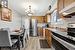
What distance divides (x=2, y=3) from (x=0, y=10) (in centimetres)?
69

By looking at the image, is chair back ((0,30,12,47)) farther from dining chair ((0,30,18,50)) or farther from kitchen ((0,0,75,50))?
kitchen ((0,0,75,50))

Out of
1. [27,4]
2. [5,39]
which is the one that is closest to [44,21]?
[27,4]

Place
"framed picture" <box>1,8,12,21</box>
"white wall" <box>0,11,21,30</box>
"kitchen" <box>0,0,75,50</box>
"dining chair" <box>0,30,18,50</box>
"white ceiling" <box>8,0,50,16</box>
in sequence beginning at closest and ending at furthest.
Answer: "kitchen" <box>0,0,75,50</box> < "dining chair" <box>0,30,18,50</box> < "framed picture" <box>1,8,12,21</box> < "white wall" <box>0,11,21,30</box> < "white ceiling" <box>8,0,50,16</box>

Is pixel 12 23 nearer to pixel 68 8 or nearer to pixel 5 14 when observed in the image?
pixel 5 14

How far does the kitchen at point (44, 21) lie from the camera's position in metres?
2.51

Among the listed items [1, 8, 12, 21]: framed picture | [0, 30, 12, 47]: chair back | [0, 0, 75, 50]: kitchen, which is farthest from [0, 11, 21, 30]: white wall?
[0, 30, 12, 47]: chair back

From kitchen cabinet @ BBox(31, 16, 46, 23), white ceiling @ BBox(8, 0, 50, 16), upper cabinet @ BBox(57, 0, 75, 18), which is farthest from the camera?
kitchen cabinet @ BBox(31, 16, 46, 23)

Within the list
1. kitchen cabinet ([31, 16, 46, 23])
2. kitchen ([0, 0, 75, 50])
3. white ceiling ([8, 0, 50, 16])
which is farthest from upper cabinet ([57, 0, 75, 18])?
kitchen cabinet ([31, 16, 46, 23])

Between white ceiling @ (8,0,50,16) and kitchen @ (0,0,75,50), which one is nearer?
kitchen @ (0,0,75,50)

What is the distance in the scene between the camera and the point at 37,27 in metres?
13.5

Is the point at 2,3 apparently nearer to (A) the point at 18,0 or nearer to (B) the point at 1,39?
(A) the point at 18,0

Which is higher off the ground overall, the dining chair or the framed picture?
the framed picture

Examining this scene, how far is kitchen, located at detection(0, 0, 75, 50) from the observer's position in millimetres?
2506

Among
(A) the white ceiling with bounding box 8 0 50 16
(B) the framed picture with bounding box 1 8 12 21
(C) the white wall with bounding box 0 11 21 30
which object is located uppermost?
(A) the white ceiling with bounding box 8 0 50 16
